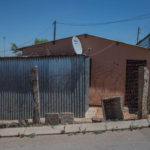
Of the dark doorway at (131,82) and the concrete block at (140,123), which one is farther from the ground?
the dark doorway at (131,82)

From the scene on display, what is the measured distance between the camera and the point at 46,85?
243 inches

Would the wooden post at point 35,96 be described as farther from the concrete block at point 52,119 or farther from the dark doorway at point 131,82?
the dark doorway at point 131,82

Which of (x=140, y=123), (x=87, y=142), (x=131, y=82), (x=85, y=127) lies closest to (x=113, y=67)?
(x=131, y=82)

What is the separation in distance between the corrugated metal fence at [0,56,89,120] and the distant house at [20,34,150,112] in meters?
1.95

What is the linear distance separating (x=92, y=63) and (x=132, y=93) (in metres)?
2.76

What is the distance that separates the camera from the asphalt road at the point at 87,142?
3.36 meters

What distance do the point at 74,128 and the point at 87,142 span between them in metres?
0.86

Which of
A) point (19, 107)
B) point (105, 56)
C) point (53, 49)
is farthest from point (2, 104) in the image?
point (105, 56)

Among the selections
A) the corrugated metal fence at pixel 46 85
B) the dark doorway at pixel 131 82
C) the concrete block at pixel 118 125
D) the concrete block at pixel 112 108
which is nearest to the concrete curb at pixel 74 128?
the concrete block at pixel 118 125

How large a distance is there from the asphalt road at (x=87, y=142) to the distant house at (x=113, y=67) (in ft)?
12.3

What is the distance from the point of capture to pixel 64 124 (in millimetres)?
4727

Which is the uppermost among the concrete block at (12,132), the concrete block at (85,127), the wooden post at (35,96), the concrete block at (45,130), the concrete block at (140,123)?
the wooden post at (35,96)

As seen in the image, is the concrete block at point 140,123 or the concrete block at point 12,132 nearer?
the concrete block at point 12,132

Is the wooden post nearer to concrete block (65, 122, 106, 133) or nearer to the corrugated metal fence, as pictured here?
concrete block (65, 122, 106, 133)
